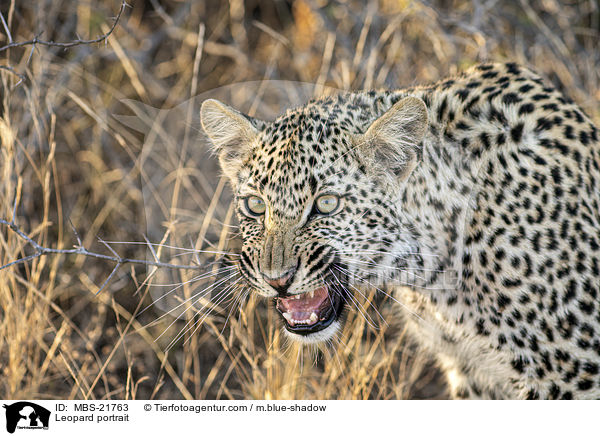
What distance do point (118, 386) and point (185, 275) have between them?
4.42ft

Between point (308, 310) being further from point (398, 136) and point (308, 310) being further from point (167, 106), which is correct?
point (167, 106)

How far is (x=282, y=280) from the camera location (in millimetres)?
3463

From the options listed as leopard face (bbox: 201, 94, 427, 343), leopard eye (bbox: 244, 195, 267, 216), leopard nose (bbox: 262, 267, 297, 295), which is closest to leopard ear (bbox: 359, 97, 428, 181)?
leopard face (bbox: 201, 94, 427, 343)

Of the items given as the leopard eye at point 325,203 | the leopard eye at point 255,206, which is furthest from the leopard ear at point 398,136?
the leopard eye at point 255,206

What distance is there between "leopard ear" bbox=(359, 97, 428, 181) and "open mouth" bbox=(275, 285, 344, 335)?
2.55ft

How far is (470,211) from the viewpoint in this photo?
373 cm

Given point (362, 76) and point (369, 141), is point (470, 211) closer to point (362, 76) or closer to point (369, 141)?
point (369, 141)

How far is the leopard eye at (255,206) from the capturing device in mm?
3768

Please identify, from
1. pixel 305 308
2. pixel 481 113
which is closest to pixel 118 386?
pixel 305 308

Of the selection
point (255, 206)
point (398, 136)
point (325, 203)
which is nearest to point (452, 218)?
point (398, 136)

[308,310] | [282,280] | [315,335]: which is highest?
[282,280]
